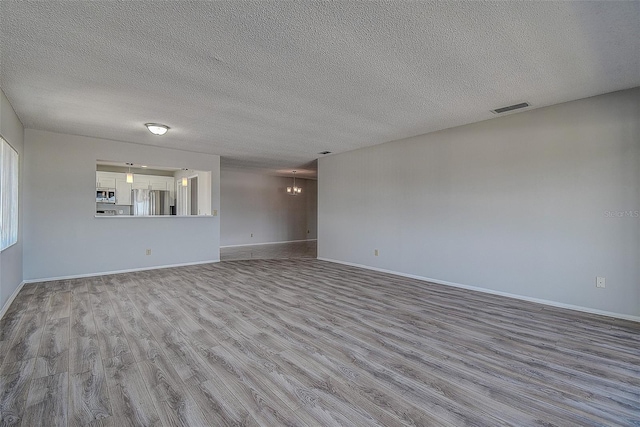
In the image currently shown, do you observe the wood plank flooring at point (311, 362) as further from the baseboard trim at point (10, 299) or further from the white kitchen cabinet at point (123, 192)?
the white kitchen cabinet at point (123, 192)

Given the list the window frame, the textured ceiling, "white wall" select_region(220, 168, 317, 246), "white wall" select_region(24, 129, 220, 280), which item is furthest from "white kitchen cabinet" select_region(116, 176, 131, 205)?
"white wall" select_region(220, 168, 317, 246)

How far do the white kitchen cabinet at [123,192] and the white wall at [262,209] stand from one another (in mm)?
3830

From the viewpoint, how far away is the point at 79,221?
5180mm

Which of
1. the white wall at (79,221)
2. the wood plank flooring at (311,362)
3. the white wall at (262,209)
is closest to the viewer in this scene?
the wood plank flooring at (311,362)

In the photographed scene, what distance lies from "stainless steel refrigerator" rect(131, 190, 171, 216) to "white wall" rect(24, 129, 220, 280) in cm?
15

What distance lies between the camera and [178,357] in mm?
2355

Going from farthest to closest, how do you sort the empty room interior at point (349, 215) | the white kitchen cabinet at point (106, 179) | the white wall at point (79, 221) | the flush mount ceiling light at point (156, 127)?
1. the white kitchen cabinet at point (106, 179)
2. the white wall at point (79, 221)
3. the flush mount ceiling light at point (156, 127)
4. the empty room interior at point (349, 215)

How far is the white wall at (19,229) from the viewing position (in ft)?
10.9

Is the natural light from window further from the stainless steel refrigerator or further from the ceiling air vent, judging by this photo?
the ceiling air vent

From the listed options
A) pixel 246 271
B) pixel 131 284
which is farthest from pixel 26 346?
pixel 246 271

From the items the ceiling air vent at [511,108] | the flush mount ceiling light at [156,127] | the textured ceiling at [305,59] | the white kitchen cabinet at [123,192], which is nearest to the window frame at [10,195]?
the textured ceiling at [305,59]

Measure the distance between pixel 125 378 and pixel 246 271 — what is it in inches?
148

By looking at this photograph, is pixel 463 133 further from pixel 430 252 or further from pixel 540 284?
pixel 540 284

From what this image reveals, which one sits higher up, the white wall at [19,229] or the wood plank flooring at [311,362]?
the white wall at [19,229]
